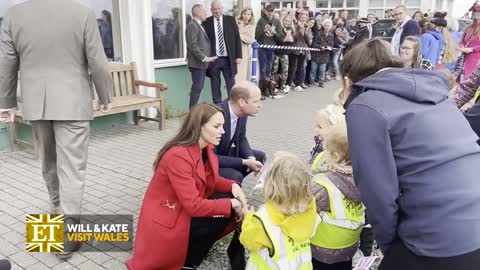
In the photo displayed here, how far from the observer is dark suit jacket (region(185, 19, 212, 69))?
6.81 meters

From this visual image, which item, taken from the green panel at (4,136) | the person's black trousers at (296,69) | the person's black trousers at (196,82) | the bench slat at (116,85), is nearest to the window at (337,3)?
the person's black trousers at (296,69)

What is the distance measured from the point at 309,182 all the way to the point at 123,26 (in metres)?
5.25

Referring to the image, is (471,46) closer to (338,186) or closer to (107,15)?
(338,186)

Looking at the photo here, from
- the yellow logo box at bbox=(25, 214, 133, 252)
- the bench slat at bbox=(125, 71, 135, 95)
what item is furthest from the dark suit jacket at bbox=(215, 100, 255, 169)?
the bench slat at bbox=(125, 71, 135, 95)

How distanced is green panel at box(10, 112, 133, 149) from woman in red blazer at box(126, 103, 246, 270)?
11.6ft

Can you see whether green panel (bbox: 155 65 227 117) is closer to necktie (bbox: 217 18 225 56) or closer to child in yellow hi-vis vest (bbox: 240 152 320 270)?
necktie (bbox: 217 18 225 56)

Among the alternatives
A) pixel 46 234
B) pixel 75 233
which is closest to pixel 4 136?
pixel 46 234

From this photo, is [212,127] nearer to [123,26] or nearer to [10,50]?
[10,50]

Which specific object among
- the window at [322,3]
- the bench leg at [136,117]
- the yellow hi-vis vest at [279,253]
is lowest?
the bench leg at [136,117]

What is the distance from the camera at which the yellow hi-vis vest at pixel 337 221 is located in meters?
2.27

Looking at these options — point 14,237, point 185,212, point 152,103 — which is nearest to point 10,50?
point 14,237

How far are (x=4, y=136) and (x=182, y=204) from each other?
374cm

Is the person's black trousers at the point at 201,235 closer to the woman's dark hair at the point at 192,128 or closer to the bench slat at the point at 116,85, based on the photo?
the woman's dark hair at the point at 192,128

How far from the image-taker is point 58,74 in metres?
2.92
